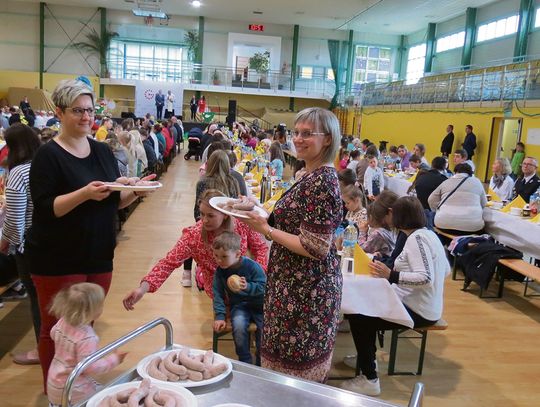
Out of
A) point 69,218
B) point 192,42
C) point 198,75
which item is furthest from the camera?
point 192,42

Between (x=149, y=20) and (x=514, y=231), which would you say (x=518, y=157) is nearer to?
(x=514, y=231)

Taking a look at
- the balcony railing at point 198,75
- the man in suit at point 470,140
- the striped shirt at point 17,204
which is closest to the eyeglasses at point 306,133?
the striped shirt at point 17,204

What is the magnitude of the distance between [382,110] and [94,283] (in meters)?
20.5

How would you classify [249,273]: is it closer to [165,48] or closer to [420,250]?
[420,250]

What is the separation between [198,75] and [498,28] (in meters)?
14.5

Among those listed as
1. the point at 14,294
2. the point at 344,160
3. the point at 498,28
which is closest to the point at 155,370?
the point at 14,294

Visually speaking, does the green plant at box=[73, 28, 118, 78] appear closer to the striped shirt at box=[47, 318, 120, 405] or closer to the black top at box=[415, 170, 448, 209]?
the black top at box=[415, 170, 448, 209]

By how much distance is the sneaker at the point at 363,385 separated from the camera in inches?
130

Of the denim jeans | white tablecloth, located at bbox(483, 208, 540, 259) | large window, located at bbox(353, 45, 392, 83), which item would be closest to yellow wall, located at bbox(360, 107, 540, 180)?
large window, located at bbox(353, 45, 392, 83)

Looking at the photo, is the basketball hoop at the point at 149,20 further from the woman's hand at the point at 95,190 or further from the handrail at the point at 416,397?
the handrail at the point at 416,397

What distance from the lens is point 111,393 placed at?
147 cm

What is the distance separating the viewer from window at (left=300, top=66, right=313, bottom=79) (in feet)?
96.5

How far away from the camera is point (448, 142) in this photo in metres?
15.6

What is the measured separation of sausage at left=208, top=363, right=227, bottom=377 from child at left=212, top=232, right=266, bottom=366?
51.9 inches
